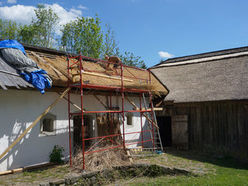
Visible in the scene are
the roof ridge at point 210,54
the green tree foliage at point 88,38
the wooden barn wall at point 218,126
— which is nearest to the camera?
the wooden barn wall at point 218,126

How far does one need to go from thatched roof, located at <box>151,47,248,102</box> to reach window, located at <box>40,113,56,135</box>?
19.2ft

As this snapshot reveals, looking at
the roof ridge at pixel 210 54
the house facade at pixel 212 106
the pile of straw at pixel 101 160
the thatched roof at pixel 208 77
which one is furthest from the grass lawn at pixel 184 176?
the roof ridge at pixel 210 54

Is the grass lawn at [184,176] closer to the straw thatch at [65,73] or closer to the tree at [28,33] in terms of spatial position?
the straw thatch at [65,73]

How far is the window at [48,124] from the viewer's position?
7617mm

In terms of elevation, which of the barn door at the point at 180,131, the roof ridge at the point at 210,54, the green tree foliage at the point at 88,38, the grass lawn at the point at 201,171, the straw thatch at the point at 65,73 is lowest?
the grass lawn at the point at 201,171

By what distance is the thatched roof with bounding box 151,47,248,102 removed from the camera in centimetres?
1018

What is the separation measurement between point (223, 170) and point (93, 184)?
13.6 feet

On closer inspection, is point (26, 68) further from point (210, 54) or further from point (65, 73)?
point (210, 54)

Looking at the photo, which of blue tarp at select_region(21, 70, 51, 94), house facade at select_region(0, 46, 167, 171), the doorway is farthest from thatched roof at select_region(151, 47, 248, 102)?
blue tarp at select_region(21, 70, 51, 94)

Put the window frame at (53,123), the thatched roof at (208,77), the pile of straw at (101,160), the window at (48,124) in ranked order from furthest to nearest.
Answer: the thatched roof at (208,77) < the window at (48,124) < the window frame at (53,123) < the pile of straw at (101,160)

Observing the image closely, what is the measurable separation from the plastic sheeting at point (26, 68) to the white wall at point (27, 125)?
0.55 metres

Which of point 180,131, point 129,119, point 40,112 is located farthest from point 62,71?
point 180,131

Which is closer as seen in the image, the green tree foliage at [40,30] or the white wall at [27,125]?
the white wall at [27,125]

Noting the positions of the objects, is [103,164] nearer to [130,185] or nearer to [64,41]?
[130,185]
